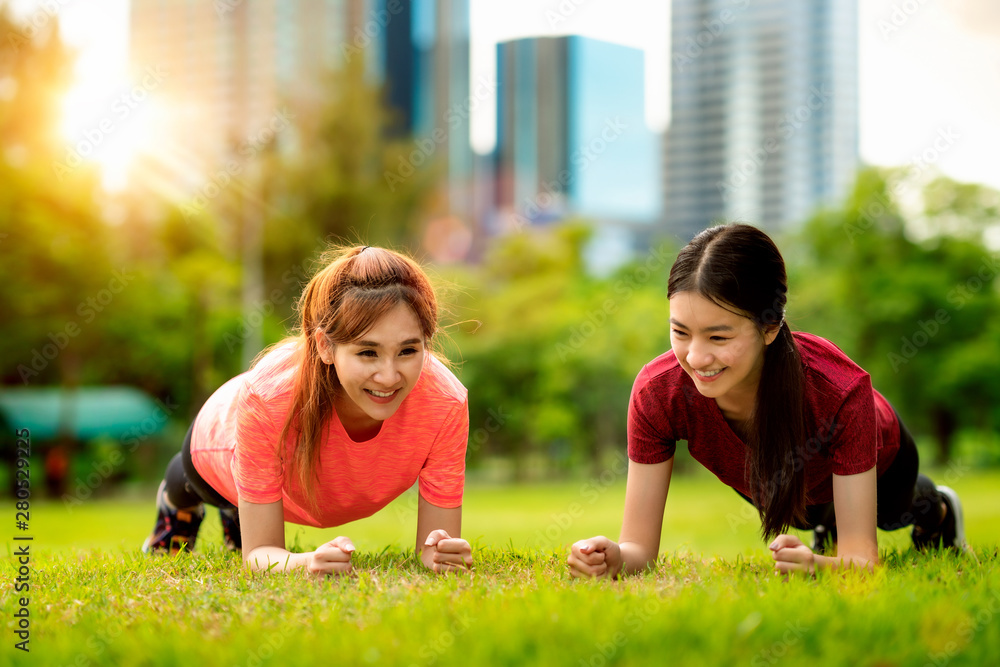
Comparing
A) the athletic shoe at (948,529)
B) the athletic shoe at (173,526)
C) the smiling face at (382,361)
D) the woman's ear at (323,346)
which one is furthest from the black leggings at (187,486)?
the athletic shoe at (948,529)

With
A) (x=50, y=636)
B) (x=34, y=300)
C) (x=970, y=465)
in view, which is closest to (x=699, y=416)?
(x=50, y=636)

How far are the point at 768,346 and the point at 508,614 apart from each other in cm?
158

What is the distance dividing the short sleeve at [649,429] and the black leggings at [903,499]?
2.25 ft

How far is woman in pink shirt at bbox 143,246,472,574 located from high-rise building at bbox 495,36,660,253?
111116 mm

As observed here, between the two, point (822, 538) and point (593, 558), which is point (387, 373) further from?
point (822, 538)

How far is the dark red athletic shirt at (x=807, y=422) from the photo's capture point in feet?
11.0

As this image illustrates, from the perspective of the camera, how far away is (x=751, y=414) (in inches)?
141

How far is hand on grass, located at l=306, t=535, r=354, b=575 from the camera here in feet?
10.5

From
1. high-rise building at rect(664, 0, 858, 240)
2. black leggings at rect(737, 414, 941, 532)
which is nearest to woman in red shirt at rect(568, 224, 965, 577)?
black leggings at rect(737, 414, 941, 532)

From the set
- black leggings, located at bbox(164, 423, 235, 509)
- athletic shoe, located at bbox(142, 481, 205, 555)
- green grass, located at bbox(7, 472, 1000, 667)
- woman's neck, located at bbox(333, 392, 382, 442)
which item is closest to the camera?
green grass, located at bbox(7, 472, 1000, 667)

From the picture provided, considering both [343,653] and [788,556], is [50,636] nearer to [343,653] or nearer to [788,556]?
[343,653]

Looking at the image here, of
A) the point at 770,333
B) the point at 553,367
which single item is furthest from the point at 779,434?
the point at 553,367

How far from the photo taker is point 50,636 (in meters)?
2.66

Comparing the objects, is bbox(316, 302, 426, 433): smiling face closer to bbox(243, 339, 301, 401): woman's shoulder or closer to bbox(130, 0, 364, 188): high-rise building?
bbox(243, 339, 301, 401): woman's shoulder
